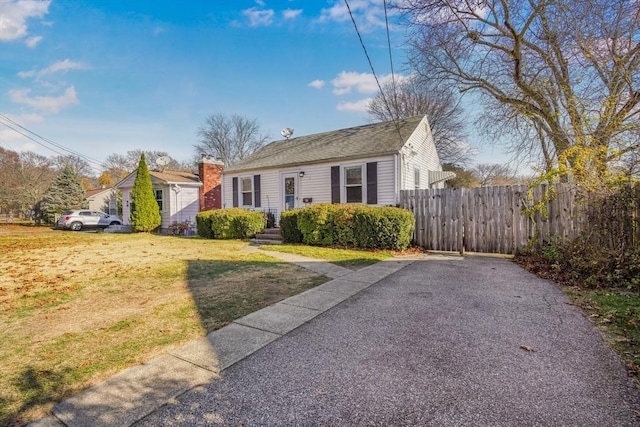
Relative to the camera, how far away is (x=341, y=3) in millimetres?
6398

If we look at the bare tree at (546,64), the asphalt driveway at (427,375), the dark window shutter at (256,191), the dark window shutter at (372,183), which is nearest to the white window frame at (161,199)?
the dark window shutter at (256,191)

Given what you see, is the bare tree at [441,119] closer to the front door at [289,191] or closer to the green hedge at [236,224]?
the front door at [289,191]

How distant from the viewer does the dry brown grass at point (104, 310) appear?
239 centimetres

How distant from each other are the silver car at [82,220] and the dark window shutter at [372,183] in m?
21.0

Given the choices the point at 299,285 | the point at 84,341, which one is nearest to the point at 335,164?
the point at 299,285

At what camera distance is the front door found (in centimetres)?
1380

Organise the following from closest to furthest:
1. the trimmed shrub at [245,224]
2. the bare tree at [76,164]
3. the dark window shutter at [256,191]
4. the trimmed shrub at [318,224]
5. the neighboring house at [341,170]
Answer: the trimmed shrub at [318,224] < the neighboring house at [341,170] < the trimmed shrub at [245,224] < the dark window shutter at [256,191] < the bare tree at [76,164]

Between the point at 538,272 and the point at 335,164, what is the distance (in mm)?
8159

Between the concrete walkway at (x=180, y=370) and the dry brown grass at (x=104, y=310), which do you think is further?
the dry brown grass at (x=104, y=310)

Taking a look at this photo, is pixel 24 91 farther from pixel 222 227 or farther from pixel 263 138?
pixel 263 138

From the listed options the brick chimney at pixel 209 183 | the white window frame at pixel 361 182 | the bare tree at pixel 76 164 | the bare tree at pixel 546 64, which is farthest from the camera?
the bare tree at pixel 76 164

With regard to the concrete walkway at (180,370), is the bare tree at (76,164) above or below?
above

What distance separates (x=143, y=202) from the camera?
1722 centimetres

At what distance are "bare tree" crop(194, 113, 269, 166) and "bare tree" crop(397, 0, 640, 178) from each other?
2907cm
